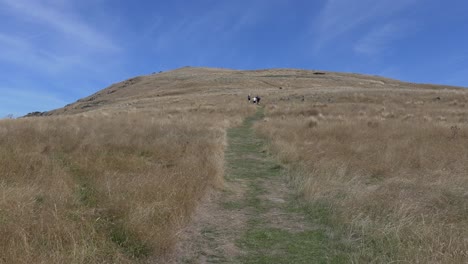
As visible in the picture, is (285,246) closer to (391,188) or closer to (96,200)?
(96,200)

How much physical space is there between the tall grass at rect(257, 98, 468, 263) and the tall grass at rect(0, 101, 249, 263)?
247cm

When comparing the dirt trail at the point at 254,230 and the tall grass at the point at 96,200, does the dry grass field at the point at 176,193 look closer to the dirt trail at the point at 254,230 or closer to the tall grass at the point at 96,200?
the tall grass at the point at 96,200

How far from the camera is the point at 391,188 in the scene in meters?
7.64

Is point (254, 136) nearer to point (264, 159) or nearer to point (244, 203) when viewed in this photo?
point (264, 159)

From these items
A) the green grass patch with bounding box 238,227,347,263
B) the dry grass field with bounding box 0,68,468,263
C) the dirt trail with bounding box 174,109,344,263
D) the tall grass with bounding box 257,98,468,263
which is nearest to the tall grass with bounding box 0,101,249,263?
the dry grass field with bounding box 0,68,468,263

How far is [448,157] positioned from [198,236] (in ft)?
26.6

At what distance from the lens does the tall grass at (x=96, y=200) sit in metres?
4.49

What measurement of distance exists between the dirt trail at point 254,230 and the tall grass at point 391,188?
441mm

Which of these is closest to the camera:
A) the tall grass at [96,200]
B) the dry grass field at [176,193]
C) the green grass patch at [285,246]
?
the tall grass at [96,200]

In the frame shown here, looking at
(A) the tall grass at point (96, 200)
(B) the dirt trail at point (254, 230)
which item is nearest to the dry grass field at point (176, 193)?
(A) the tall grass at point (96, 200)

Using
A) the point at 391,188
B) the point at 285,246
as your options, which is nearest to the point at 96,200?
the point at 285,246

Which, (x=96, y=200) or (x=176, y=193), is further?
(x=176, y=193)

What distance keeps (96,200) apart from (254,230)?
106 inches

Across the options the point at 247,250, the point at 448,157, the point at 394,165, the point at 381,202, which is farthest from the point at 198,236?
the point at 448,157
